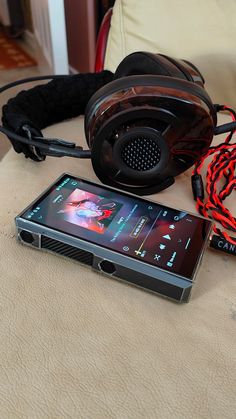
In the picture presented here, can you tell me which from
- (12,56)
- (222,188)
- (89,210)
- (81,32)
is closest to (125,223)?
(89,210)

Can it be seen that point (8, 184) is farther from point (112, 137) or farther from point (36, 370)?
point (36, 370)

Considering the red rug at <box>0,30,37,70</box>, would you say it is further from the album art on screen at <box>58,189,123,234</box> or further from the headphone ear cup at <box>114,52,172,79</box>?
the album art on screen at <box>58,189,123,234</box>

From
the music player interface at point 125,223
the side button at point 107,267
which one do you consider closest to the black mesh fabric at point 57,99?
the music player interface at point 125,223

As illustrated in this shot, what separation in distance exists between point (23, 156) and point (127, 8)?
1.28 feet

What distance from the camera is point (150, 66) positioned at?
551 mm

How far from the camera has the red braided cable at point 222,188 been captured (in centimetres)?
53

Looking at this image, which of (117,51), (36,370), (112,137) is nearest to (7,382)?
(36,370)

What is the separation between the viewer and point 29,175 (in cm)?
60

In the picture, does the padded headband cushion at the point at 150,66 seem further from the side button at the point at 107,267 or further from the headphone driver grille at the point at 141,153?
the side button at the point at 107,267

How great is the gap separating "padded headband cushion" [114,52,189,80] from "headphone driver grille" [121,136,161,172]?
10 centimetres

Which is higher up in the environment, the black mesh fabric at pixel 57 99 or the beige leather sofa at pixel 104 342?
the black mesh fabric at pixel 57 99

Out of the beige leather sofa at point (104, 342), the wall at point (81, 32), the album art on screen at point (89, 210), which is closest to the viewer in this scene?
the beige leather sofa at point (104, 342)

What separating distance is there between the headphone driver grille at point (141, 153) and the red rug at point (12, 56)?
68.3 inches

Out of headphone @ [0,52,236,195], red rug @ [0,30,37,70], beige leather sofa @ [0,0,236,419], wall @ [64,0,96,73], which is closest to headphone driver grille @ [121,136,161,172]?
headphone @ [0,52,236,195]
